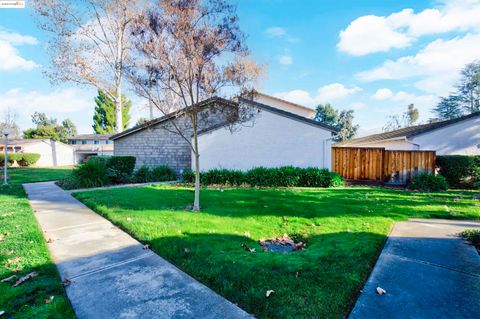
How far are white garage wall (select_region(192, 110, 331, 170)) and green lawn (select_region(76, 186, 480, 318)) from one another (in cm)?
464

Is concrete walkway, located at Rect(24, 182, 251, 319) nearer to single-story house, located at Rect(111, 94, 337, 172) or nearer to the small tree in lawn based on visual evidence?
the small tree in lawn

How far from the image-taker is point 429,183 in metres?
9.89

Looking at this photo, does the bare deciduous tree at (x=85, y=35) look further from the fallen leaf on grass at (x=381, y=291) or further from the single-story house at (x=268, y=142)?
the fallen leaf on grass at (x=381, y=291)

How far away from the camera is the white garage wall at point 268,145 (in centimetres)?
1183

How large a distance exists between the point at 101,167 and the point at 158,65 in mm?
7694

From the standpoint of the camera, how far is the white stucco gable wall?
14.1 m

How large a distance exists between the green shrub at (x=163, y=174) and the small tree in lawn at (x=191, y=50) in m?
7.60

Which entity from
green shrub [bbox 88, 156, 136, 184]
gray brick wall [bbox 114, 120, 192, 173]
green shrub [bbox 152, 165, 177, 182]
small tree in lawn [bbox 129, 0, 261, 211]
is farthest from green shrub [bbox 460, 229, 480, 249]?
green shrub [bbox 88, 156, 136, 184]

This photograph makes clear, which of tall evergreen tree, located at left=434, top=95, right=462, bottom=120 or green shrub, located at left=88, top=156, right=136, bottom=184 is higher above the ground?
tall evergreen tree, located at left=434, top=95, right=462, bottom=120

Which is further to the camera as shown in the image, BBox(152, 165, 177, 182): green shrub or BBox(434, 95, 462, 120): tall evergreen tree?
BBox(434, 95, 462, 120): tall evergreen tree

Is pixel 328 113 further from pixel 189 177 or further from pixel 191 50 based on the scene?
pixel 191 50

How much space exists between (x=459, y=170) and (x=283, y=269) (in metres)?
12.7


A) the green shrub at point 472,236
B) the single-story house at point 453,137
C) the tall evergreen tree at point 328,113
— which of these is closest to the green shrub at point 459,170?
the single-story house at point 453,137

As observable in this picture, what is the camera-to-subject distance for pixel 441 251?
349cm
